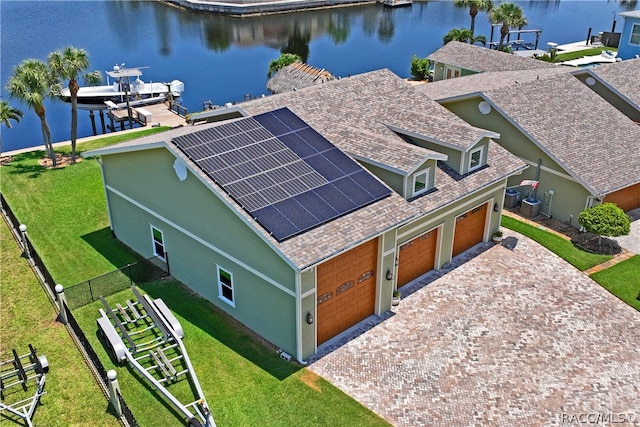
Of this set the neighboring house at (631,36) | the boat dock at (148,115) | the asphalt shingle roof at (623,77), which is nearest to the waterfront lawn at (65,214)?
the boat dock at (148,115)

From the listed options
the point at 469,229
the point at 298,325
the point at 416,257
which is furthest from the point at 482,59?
the point at 298,325

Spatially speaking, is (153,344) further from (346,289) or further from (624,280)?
(624,280)

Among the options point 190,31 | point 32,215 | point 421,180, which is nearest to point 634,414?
point 421,180

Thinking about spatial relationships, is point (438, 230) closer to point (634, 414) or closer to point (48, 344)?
point (634, 414)

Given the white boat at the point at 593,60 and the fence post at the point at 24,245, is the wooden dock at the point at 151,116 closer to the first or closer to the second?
the fence post at the point at 24,245

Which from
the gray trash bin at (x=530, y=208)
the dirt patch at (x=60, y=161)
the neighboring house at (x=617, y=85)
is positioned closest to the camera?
the gray trash bin at (x=530, y=208)
